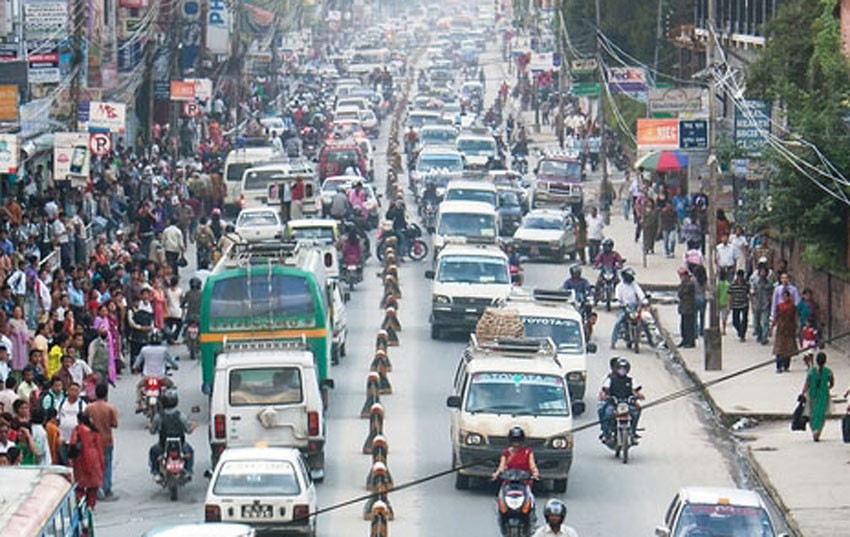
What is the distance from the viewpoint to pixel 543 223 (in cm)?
5669

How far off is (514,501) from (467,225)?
82.9 feet

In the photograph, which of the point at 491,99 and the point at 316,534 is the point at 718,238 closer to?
the point at 316,534

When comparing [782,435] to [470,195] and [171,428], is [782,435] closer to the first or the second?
[171,428]

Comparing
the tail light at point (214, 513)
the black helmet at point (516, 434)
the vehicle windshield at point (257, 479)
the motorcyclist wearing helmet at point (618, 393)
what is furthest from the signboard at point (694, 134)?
the tail light at point (214, 513)

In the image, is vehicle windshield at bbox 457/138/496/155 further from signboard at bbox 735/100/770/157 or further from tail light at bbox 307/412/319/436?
tail light at bbox 307/412/319/436

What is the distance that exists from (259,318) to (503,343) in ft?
13.8

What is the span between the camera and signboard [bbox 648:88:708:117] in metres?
58.1

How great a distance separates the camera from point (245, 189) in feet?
202

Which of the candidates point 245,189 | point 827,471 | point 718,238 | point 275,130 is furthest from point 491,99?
point 827,471

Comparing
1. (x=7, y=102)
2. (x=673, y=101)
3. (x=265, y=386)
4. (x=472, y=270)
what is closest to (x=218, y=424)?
(x=265, y=386)

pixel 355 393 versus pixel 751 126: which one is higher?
pixel 751 126

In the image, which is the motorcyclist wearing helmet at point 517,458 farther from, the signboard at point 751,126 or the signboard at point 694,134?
the signboard at point 694,134

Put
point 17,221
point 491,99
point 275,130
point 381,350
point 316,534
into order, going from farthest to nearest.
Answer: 1. point 491,99
2. point 275,130
3. point 17,221
4. point 381,350
5. point 316,534

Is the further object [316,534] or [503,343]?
[503,343]
